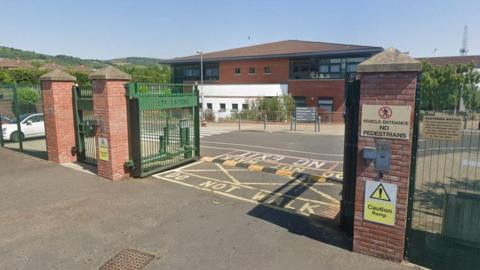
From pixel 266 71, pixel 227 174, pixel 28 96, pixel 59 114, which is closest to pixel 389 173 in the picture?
pixel 227 174

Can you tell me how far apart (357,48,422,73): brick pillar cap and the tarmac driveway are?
2.49 m

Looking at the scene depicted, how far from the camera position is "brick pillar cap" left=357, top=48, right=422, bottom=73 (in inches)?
144

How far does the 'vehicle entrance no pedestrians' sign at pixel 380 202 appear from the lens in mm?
3982

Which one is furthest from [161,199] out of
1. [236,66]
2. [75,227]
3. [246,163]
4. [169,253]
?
[236,66]

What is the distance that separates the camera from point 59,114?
9.12 metres

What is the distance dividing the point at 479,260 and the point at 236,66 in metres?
34.5

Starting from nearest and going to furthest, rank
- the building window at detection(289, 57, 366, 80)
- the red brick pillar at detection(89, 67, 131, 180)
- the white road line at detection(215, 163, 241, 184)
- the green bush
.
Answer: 1. the red brick pillar at detection(89, 67, 131, 180)
2. the white road line at detection(215, 163, 241, 184)
3. the green bush
4. the building window at detection(289, 57, 366, 80)

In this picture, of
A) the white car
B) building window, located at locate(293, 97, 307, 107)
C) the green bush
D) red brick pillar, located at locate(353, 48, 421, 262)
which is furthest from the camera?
building window, located at locate(293, 97, 307, 107)

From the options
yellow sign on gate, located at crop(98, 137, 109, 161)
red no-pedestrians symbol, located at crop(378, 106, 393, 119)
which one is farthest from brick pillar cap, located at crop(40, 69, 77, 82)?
red no-pedestrians symbol, located at crop(378, 106, 393, 119)

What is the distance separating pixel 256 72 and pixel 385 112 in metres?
32.7

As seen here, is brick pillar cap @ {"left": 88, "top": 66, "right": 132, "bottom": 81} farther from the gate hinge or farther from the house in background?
the house in background

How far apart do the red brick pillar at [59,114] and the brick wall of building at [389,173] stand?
846cm

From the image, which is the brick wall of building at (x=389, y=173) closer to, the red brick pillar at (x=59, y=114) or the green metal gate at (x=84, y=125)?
the green metal gate at (x=84, y=125)

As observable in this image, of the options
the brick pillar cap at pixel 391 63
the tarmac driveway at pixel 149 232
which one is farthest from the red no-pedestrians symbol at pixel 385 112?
the tarmac driveway at pixel 149 232
